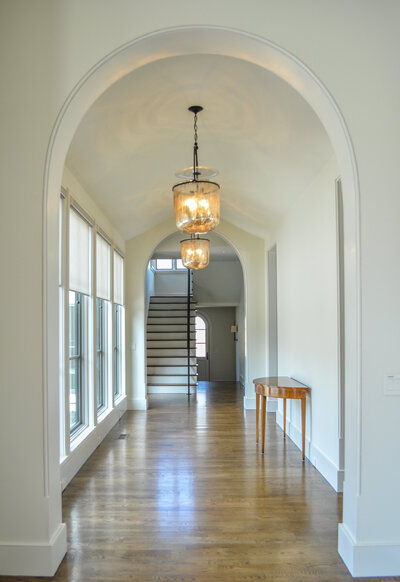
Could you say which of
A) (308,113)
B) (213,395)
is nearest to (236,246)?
(213,395)

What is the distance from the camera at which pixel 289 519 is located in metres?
3.61

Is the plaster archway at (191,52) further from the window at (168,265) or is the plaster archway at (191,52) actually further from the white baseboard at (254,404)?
the window at (168,265)

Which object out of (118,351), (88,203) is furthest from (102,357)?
(88,203)

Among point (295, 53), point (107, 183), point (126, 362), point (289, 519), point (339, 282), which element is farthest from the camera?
point (126, 362)

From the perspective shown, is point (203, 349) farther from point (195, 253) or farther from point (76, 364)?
point (76, 364)

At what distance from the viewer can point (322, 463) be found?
4.65 metres

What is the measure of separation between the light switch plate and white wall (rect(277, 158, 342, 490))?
1448mm

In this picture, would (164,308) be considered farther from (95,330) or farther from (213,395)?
(95,330)

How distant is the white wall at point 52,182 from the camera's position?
108 inches

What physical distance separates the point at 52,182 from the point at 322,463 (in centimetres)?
364

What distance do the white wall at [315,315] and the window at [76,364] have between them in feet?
8.42

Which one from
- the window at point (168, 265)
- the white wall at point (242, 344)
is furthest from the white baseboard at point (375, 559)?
the window at point (168, 265)

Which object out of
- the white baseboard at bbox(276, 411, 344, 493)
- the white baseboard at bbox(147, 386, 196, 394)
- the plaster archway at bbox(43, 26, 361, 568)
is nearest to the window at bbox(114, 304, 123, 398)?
the white baseboard at bbox(147, 386, 196, 394)

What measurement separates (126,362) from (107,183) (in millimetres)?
3851
